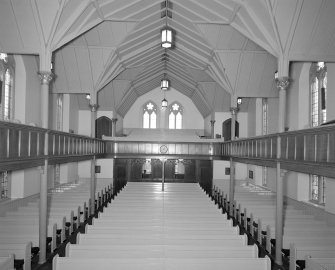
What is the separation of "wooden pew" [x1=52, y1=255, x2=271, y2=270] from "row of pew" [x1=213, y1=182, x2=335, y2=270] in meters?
1.79

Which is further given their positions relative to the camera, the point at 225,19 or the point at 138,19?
the point at 138,19

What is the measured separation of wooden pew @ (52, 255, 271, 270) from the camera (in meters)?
9.84

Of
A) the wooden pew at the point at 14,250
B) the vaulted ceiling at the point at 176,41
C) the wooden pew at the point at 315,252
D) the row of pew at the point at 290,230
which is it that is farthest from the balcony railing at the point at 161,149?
the wooden pew at the point at 14,250

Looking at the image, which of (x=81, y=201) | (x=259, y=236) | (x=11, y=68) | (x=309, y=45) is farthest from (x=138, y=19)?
(x=259, y=236)

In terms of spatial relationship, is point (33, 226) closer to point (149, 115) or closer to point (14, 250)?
point (14, 250)

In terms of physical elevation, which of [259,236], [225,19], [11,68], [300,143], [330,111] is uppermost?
[225,19]

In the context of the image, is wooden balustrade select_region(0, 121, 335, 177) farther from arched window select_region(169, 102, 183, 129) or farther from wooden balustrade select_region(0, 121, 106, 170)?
arched window select_region(169, 102, 183, 129)

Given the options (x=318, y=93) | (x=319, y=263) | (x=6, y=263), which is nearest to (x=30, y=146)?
(x=6, y=263)

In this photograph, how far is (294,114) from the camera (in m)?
23.1

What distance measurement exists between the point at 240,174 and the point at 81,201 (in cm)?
1877

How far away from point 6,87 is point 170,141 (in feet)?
47.3

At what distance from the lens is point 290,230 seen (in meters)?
15.4

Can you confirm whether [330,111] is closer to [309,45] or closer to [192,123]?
[309,45]

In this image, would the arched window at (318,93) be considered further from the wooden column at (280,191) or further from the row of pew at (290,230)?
the row of pew at (290,230)
